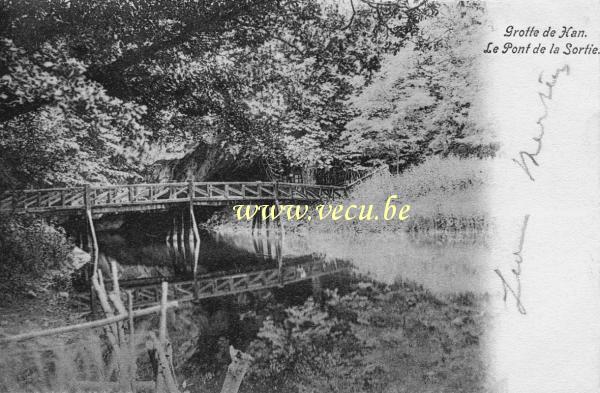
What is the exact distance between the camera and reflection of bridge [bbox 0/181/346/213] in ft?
9.46

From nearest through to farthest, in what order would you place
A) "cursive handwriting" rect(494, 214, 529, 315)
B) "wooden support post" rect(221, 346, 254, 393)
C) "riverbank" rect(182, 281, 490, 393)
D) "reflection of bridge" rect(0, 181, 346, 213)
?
"wooden support post" rect(221, 346, 254, 393) → "riverbank" rect(182, 281, 490, 393) → "cursive handwriting" rect(494, 214, 529, 315) → "reflection of bridge" rect(0, 181, 346, 213)

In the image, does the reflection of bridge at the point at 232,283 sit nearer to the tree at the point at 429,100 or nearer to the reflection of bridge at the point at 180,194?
the reflection of bridge at the point at 180,194

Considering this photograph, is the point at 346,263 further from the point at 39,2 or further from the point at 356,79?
the point at 39,2

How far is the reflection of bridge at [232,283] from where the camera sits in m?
3.41

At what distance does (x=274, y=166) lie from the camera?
3.04 m

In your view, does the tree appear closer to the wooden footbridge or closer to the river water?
the wooden footbridge

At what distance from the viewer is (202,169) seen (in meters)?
2.96

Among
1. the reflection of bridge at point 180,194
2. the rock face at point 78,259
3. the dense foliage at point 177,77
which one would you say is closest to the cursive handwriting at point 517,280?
the reflection of bridge at point 180,194

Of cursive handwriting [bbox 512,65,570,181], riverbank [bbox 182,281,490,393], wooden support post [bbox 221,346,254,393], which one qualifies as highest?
cursive handwriting [bbox 512,65,570,181]

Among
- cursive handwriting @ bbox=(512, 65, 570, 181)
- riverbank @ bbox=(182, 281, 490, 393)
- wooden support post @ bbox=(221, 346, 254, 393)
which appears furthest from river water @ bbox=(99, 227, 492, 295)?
wooden support post @ bbox=(221, 346, 254, 393)

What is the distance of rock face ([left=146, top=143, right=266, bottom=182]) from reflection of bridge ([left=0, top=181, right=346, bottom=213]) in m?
0.05

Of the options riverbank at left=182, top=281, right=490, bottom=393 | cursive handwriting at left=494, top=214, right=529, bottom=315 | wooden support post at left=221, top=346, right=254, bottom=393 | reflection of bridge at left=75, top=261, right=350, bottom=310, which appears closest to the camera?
wooden support post at left=221, top=346, right=254, bottom=393

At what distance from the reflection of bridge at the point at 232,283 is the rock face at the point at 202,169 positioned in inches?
35.2

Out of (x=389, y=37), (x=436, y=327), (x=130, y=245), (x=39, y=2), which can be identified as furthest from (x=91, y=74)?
(x=436, y=327)
